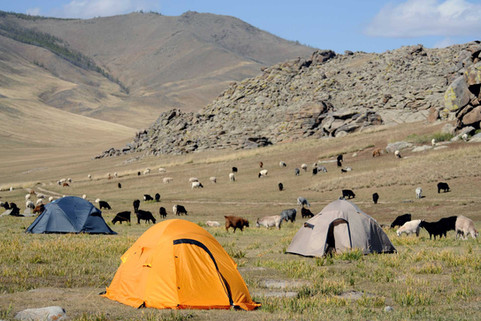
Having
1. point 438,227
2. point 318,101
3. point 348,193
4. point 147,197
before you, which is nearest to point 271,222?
point 438,227

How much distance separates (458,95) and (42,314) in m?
48.6

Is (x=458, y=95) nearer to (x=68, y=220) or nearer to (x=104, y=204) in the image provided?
(x=104, y=204)

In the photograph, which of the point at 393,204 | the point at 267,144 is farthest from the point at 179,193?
the point at 267,144

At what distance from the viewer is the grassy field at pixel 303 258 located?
1095cm

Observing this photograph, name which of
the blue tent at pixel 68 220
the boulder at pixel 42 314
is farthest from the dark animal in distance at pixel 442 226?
the boulder at pixel 42 314

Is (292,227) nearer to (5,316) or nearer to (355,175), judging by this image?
(355,175)

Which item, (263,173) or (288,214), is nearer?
(288,214)

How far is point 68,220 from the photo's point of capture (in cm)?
2605

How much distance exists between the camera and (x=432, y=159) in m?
43.8

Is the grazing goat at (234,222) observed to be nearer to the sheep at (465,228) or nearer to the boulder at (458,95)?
the sheep at (465,228)

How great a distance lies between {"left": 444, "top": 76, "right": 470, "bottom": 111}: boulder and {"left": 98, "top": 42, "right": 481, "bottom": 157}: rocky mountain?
501 inches

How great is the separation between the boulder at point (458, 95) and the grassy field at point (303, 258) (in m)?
4.34

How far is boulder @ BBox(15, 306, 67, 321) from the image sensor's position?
9.40 meters

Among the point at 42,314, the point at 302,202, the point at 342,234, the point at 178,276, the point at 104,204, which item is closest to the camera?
the point at 42,314
